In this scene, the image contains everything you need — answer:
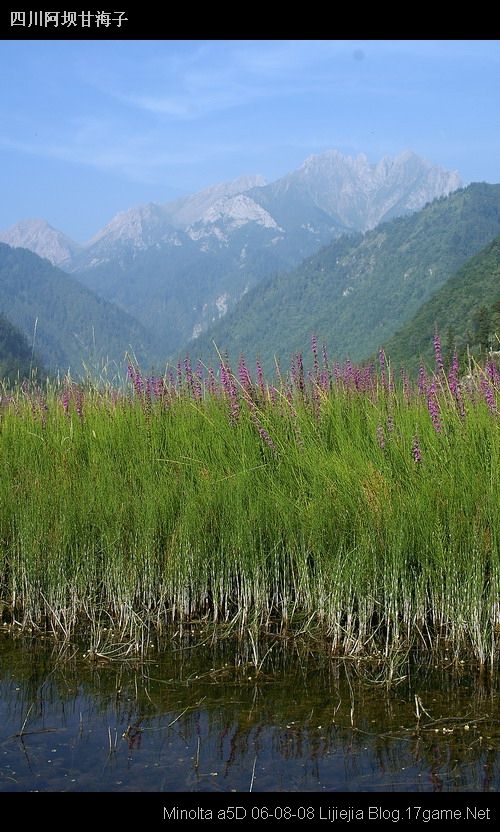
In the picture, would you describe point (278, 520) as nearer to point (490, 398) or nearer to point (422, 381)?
point (490, 398)

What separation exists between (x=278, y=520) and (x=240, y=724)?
80.6 inches

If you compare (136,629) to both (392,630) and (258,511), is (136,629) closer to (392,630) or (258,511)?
(258,511)

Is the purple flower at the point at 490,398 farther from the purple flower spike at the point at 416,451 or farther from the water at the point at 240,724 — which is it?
the water at the point at 240,724

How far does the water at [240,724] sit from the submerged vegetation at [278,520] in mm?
482

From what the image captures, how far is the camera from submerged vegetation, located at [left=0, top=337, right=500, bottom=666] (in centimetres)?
627

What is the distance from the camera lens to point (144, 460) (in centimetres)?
805

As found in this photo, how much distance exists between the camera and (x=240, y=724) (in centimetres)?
517

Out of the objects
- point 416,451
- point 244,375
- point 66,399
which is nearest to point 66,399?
point 66,399

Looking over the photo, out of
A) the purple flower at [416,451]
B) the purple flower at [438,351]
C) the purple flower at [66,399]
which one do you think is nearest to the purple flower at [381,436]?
the purple flower at [416,451]

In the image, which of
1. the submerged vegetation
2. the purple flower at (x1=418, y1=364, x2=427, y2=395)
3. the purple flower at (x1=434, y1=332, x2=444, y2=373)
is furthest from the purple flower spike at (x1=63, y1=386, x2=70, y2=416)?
the purple flower at (x1=434, y1=332, x2=444, y2=373)

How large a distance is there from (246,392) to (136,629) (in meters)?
2.72

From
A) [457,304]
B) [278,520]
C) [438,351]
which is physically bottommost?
[278,520]

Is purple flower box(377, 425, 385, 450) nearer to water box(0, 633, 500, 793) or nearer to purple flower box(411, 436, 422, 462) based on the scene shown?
purple flower box(411, 436, 422, 462)
